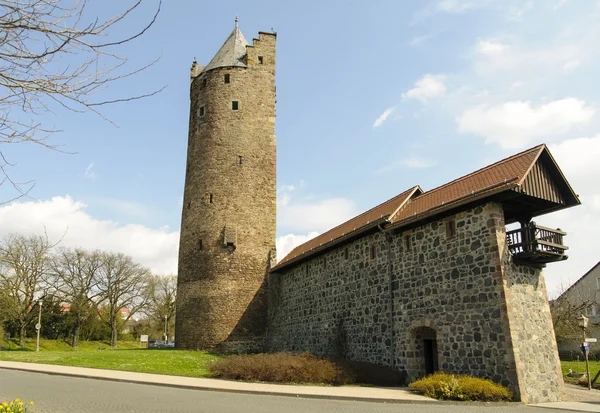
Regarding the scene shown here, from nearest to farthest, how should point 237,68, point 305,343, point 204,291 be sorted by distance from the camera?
point 305,343, point 204,291, point 237,68

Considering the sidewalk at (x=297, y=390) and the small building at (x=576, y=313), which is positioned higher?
the small building at (x=576, y=313)

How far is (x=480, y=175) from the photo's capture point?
14266 millimetres

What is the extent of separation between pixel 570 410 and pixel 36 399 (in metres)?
11.4

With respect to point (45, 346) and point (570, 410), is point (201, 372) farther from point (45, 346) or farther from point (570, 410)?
point (45, 346)

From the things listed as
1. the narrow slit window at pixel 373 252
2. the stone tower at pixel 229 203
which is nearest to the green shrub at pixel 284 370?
the narrow slit window at pixel 373 252

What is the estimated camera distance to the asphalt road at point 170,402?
9.01 meters

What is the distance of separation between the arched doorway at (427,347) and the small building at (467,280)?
0.03m

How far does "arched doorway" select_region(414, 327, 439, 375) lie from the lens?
1416 centimetres

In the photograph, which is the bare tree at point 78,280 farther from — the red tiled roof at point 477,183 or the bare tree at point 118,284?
the red tiled roof at point 477,183

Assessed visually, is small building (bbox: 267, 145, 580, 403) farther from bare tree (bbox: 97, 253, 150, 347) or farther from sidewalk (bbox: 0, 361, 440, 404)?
bare tree (bbox: 97, 253, 150, 347)

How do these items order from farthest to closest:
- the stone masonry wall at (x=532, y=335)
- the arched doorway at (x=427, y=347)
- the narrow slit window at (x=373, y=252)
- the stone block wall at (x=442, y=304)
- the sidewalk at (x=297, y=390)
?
the narrow slit window at (x=373, y=252), the arched doorway at (x=427, y=347), the stone block wall at (x=442, y=304), the stone masonry wall at (x=532, y=335), the sidewalk at (x=297, y=390)

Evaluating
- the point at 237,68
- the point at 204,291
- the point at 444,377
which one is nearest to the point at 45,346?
the point at 204,291

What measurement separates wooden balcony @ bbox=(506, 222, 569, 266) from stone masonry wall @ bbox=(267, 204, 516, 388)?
0.83 meters

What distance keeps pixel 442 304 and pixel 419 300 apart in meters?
0.93
